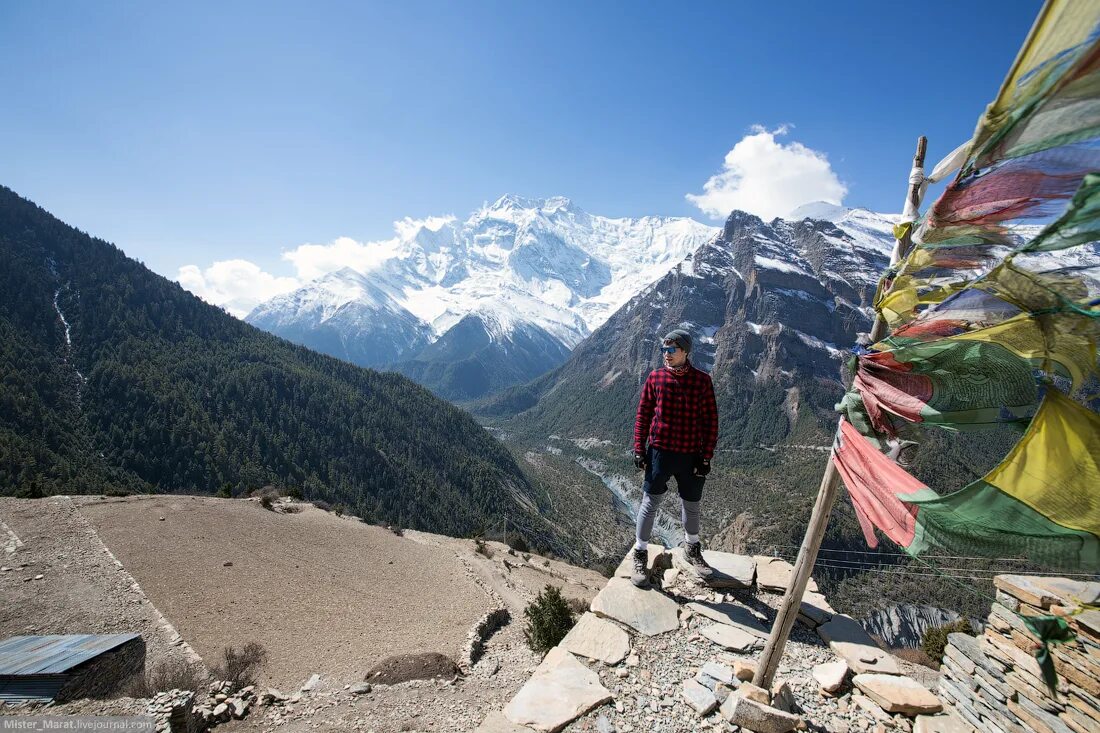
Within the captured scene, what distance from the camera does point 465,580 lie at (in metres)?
16.2

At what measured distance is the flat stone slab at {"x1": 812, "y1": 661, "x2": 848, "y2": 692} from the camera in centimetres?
467

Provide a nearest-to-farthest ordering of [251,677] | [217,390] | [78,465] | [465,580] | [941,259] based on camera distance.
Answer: [941,259]
[251,677]
[465,580]
[78,465]
[217,390]

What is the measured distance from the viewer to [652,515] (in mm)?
6059

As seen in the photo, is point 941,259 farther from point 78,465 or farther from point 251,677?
point 78,465

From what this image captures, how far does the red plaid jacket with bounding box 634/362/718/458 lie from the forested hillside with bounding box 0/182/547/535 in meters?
59.9

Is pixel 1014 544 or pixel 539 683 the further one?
pixel 539 683

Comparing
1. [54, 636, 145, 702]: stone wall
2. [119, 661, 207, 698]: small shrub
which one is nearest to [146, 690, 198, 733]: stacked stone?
[119, 661, 207, 698]: small shrub

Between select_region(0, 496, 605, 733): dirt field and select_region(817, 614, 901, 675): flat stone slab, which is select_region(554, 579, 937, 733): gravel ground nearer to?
select_region(817, 614, 901, 675): flat stone slab

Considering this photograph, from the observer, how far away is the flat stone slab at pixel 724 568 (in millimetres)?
6469

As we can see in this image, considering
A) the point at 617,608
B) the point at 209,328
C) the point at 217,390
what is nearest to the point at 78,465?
the point at 217,390

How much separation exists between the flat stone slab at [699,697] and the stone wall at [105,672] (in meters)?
8.11

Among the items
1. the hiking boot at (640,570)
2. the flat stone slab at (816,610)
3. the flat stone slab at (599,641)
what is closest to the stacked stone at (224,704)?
the flat stone slab at (599,641)

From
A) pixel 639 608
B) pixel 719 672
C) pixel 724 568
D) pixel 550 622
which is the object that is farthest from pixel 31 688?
pixel 724 568

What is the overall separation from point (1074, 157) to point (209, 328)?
142 m
